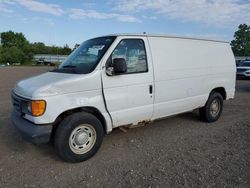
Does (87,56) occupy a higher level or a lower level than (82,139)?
higher

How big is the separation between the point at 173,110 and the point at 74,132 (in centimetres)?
239

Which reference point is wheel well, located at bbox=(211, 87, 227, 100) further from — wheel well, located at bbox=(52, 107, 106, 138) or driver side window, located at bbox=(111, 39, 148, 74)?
wheel well, located at bbox=(52, 107, 106, 138)

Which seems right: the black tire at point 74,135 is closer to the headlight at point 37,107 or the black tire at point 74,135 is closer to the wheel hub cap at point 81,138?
the wheel hub cap at point 81,138

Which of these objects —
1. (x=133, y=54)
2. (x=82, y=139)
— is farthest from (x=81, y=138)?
(x=133, y=54)

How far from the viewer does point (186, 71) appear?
588cm

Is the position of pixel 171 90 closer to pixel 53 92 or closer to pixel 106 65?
pixel 106 65

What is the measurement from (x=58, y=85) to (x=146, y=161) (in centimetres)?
193

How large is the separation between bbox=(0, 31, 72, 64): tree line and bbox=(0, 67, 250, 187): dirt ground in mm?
77016

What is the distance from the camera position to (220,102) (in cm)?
700

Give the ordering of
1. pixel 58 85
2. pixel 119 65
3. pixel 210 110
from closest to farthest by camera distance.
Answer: pixel 58 85 → pixel 119 65 → pixel 210 110

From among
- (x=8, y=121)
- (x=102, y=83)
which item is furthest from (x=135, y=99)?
(x=8, y=121)

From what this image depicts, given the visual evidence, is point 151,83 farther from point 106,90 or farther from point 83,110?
point 83,110

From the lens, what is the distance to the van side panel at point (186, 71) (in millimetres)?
5391

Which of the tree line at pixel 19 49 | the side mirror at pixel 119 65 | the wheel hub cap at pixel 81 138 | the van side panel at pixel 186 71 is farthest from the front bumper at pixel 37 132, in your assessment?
the tree line at pixel 19 49
